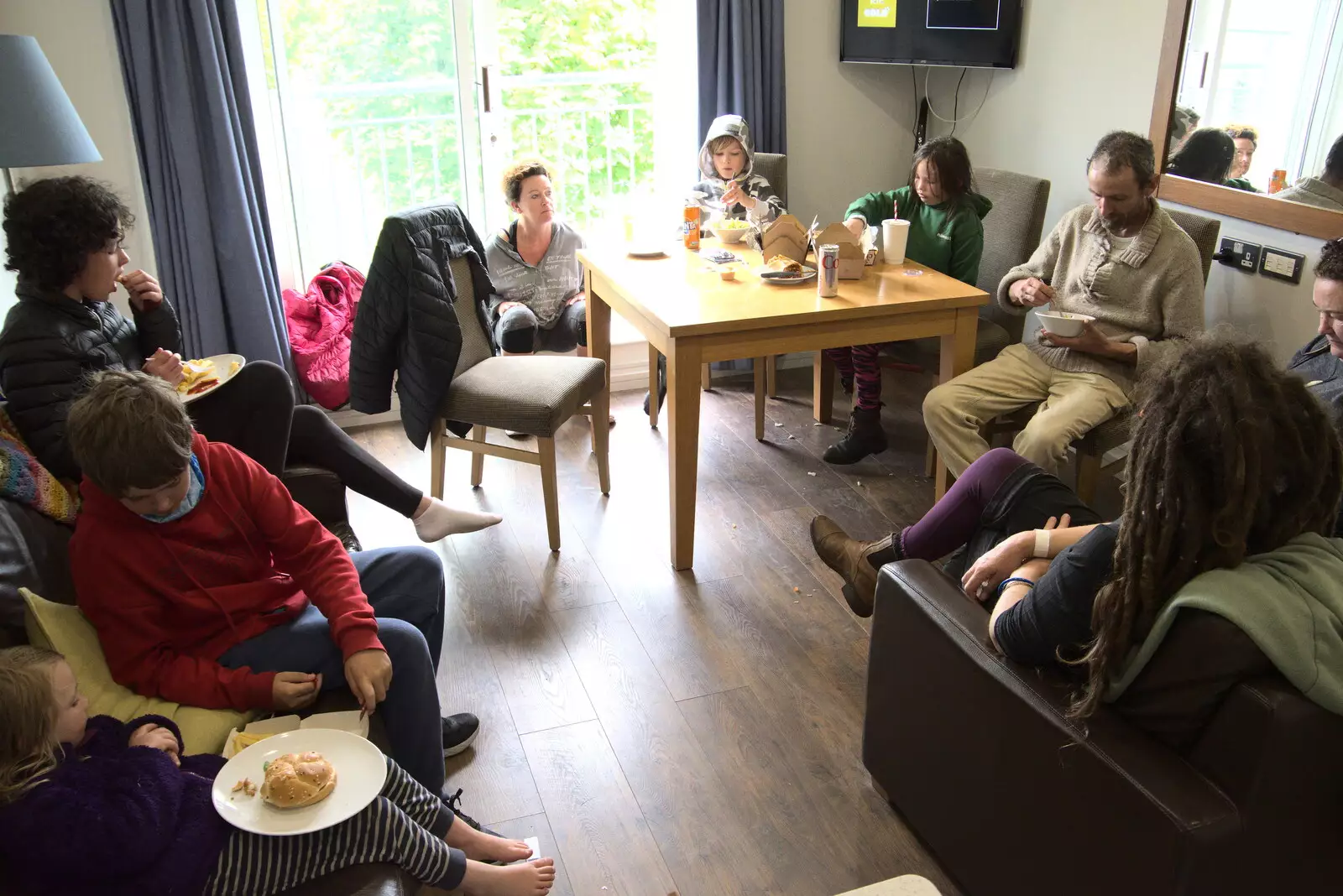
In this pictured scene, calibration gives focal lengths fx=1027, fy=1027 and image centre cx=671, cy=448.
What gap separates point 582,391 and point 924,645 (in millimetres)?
1568

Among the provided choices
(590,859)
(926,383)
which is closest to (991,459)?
(590,859)

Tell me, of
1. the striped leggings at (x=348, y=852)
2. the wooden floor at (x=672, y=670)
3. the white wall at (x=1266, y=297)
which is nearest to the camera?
the striped leggings at (x=348, y=852)

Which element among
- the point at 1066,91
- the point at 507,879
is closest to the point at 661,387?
the point at 1066,91

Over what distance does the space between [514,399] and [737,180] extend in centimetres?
146

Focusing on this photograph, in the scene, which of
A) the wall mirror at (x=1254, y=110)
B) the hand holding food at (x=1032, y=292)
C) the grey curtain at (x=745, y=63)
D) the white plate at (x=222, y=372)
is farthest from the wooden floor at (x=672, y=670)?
the grey curtain at (x=745, y=63)

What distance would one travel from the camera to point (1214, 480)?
4.38 ft

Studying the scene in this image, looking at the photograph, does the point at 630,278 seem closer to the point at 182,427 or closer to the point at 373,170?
the point at 373,170

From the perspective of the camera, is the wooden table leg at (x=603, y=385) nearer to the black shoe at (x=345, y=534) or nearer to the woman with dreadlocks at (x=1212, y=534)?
the black shoe at (x=345, y=534)

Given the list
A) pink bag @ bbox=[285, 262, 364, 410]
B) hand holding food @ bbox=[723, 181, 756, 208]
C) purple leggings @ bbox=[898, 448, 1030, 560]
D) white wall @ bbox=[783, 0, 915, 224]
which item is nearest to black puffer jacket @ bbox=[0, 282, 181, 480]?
pink bag @ bbox=[285, 262, 364, 410]

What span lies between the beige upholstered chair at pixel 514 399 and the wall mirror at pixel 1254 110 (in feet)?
6.22

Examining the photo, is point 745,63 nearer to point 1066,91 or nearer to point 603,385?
point 1066,91

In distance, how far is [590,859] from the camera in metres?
1.88

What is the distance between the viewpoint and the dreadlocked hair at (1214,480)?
4.30 ft

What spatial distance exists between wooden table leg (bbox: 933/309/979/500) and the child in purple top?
198 cm
